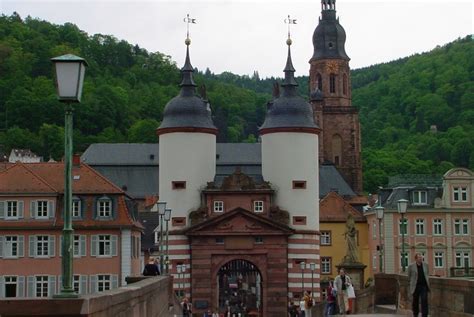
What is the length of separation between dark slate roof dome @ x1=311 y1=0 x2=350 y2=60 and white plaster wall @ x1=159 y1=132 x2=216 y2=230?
66.8 m

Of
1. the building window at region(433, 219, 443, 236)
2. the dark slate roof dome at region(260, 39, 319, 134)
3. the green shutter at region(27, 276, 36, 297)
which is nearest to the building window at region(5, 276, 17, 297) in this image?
the green shutter at region(27, 276, 36, 297)

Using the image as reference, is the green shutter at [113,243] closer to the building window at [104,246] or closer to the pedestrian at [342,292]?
the building window at [104,246]

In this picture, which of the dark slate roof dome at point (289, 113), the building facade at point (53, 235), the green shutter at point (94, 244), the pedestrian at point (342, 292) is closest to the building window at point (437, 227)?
the dark slate roof dome at point (289, 113)

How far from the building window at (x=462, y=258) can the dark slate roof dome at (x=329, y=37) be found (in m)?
58.6

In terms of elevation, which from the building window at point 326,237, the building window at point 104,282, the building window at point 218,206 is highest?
the building window at point 218,206

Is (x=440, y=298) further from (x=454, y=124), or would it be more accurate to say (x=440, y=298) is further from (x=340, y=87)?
(x=454, y=124)

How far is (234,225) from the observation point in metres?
76.9

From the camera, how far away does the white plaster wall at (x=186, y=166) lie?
260ft

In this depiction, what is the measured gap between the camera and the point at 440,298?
28312 mm

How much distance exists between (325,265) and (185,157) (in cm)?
2225

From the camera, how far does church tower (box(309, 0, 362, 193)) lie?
144750 millimetres

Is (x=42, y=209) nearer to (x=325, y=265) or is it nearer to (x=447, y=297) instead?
(x=325, y=265)

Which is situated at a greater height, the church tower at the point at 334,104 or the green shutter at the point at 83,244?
the church tower at the point at 334,104

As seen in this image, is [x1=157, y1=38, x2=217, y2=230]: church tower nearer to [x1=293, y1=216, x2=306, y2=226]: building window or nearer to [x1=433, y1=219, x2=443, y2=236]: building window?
[x1=293, y1=216, x2=306, y2=226]: building window
